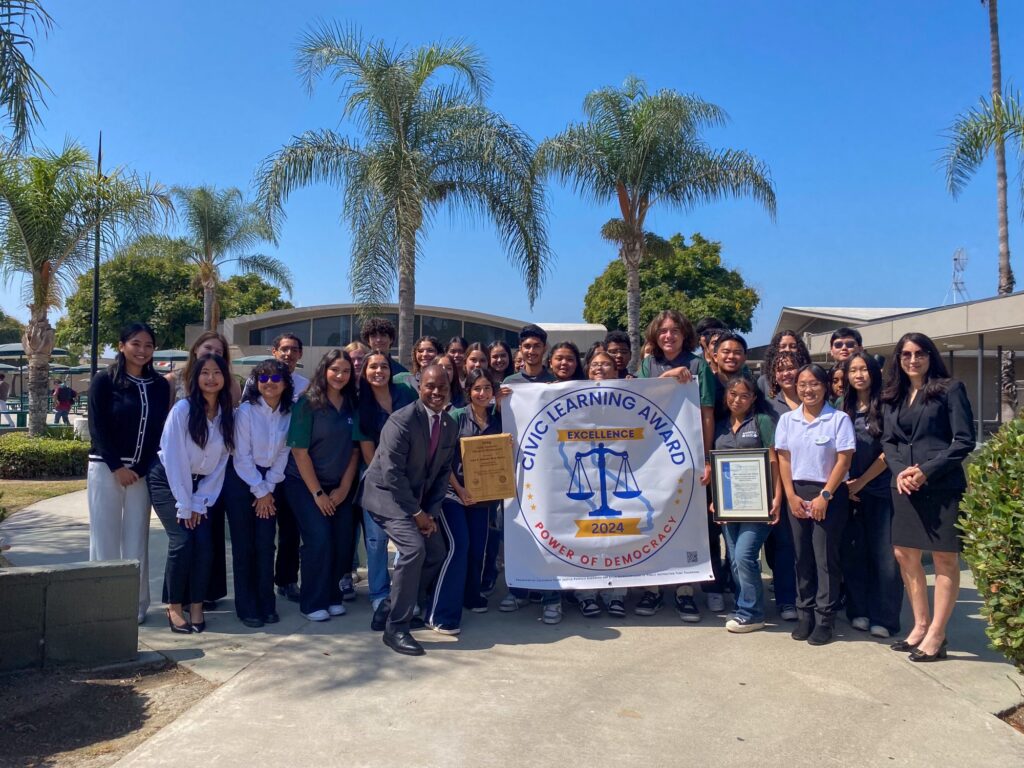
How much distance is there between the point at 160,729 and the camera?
3549 millimetres

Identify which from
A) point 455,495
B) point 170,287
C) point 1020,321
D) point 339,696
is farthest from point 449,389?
point 170,287

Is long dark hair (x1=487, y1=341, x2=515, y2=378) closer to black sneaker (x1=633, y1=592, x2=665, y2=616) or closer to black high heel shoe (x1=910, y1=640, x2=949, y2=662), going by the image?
black sneaker (x1=633, y1=592, x2=665, y2=616)

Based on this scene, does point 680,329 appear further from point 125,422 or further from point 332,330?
point 332,330

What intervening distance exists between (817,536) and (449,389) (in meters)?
2.49

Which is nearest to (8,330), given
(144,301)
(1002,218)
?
(144,301)

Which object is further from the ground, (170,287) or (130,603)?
(170,287)

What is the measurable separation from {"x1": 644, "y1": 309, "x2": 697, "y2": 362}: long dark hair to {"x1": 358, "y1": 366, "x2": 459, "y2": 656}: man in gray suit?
1652 millimetres

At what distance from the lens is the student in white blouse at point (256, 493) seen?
5.03 meters

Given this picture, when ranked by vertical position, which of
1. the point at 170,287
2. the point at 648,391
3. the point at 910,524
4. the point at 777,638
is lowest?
the point at 777,638

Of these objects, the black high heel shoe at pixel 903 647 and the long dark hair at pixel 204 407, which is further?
the long dark hair at pixel 204 407

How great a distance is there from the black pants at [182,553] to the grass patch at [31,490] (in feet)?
19.6

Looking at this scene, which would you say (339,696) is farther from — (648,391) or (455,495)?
(648,391)

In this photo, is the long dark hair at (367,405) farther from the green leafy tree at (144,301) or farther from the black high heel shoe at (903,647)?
the green leafy tree at (144,301)

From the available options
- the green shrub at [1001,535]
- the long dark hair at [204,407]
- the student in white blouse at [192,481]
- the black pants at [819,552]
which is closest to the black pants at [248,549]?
the student in white blouse at [192,481]
